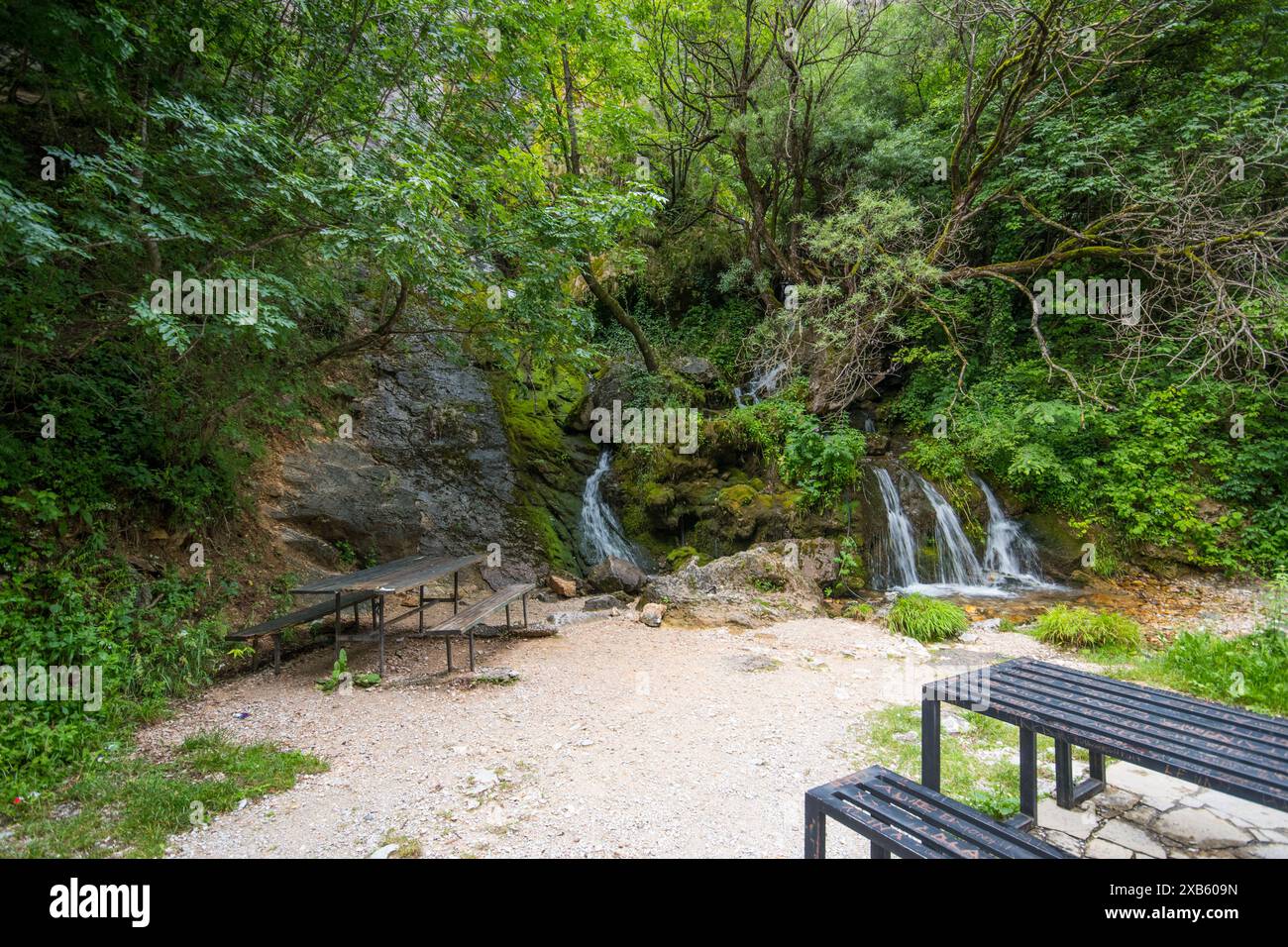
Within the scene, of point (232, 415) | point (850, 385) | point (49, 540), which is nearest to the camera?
point (49, 540)

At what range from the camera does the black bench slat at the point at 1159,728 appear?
2143 mm

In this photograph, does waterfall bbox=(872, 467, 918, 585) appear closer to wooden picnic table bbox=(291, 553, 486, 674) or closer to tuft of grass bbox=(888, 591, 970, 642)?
tuft of grass bbox=(888, 591, 970, 642)

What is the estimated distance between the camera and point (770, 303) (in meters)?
13.3

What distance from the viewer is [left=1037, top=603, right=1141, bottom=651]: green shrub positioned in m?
6.06

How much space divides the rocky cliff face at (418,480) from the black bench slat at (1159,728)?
769 centimetres

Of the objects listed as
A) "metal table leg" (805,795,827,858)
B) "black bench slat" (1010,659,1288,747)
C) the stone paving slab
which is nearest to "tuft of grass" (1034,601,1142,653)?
the stone paving slab

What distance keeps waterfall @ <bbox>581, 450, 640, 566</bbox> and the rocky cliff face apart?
0.35 m

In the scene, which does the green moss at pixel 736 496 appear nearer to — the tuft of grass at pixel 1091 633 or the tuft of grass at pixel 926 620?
the tuft of grass at pixel 926 620

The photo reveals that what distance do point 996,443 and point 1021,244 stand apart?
4969mm

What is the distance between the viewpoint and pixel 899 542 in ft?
31.7

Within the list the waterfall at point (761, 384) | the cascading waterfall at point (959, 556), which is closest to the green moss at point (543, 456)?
the waterfall at point (761, 384)

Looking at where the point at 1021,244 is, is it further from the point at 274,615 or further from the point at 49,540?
the point at 49,540
